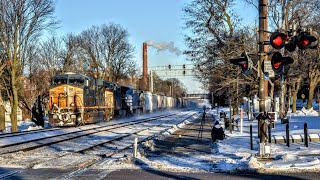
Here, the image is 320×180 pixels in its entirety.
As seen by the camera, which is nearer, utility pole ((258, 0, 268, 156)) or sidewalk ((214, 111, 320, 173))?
sidewalk ((214, 111, 320, 173))

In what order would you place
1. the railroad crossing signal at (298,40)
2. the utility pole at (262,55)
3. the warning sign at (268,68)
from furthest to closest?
the utility pole at (262,55) < the warning sign at (268,68) < the railroad crossing signal at (298,40)

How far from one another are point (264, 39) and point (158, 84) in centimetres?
12969

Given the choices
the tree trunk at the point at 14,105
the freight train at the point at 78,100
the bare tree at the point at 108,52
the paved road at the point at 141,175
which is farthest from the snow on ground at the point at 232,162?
the bare tree at the point at 108,52

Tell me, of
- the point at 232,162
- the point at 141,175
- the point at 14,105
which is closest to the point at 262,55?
the point at 232,162

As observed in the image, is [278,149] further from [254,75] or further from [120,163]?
[254,75]

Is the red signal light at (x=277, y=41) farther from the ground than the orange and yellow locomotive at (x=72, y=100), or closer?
A: farther from the ground

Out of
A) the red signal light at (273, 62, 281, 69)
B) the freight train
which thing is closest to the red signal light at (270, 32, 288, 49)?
the red signal light at (273, 62, 281, 69)

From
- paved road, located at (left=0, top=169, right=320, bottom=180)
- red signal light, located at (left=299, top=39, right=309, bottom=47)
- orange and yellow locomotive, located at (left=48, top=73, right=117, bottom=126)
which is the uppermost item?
red signal light, located at (left=299, top=39, right=309, bottom=47)

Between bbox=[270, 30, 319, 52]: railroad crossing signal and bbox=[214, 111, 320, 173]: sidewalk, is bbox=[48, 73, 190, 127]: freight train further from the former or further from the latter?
bbox=[270, 30, 319, 52]: railroad crossing signal

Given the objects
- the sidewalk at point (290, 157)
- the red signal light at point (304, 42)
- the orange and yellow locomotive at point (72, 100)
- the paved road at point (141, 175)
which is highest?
the red signal light at point (304, 42)

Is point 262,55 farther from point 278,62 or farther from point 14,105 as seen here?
point 14,105

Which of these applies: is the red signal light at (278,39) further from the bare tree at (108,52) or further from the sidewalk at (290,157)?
the bare tree at (108,52)

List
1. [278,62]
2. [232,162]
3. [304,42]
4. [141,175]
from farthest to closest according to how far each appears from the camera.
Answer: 1. [278,62]
2. [232,162]
3. [304,42]
4. [141,175]

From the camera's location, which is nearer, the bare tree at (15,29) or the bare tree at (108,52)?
the bare tree at (15,29)
